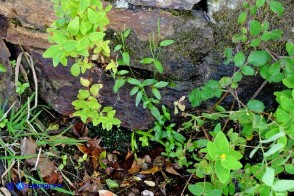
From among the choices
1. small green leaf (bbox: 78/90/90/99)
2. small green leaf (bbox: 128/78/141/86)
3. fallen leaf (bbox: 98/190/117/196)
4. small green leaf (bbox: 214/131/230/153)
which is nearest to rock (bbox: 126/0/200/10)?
small green leaf (bbox: 128/78/141/86)

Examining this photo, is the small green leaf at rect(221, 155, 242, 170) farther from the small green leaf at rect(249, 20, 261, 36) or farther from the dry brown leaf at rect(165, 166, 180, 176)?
the dry brown leaf at rect(165, 166, 180, 176)

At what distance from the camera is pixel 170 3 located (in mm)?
2287

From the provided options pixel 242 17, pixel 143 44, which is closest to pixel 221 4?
pixel 242 17

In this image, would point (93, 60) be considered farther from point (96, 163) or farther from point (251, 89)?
point (251, 89)

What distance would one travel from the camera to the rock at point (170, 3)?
2.28m

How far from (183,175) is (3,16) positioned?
4.77ft

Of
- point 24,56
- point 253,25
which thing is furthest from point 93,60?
point 253,25

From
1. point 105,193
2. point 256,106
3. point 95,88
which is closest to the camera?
point 256,106

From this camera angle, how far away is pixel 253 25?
2.03 metres

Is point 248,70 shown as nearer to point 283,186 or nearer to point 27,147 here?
point 283,186

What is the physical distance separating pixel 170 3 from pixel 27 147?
1.20m

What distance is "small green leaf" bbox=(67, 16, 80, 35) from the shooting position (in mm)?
1922

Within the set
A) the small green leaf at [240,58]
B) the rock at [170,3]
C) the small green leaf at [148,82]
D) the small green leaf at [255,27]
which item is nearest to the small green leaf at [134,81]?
the small green leaf at [148,82]

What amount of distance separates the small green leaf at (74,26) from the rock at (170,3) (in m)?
0.46
